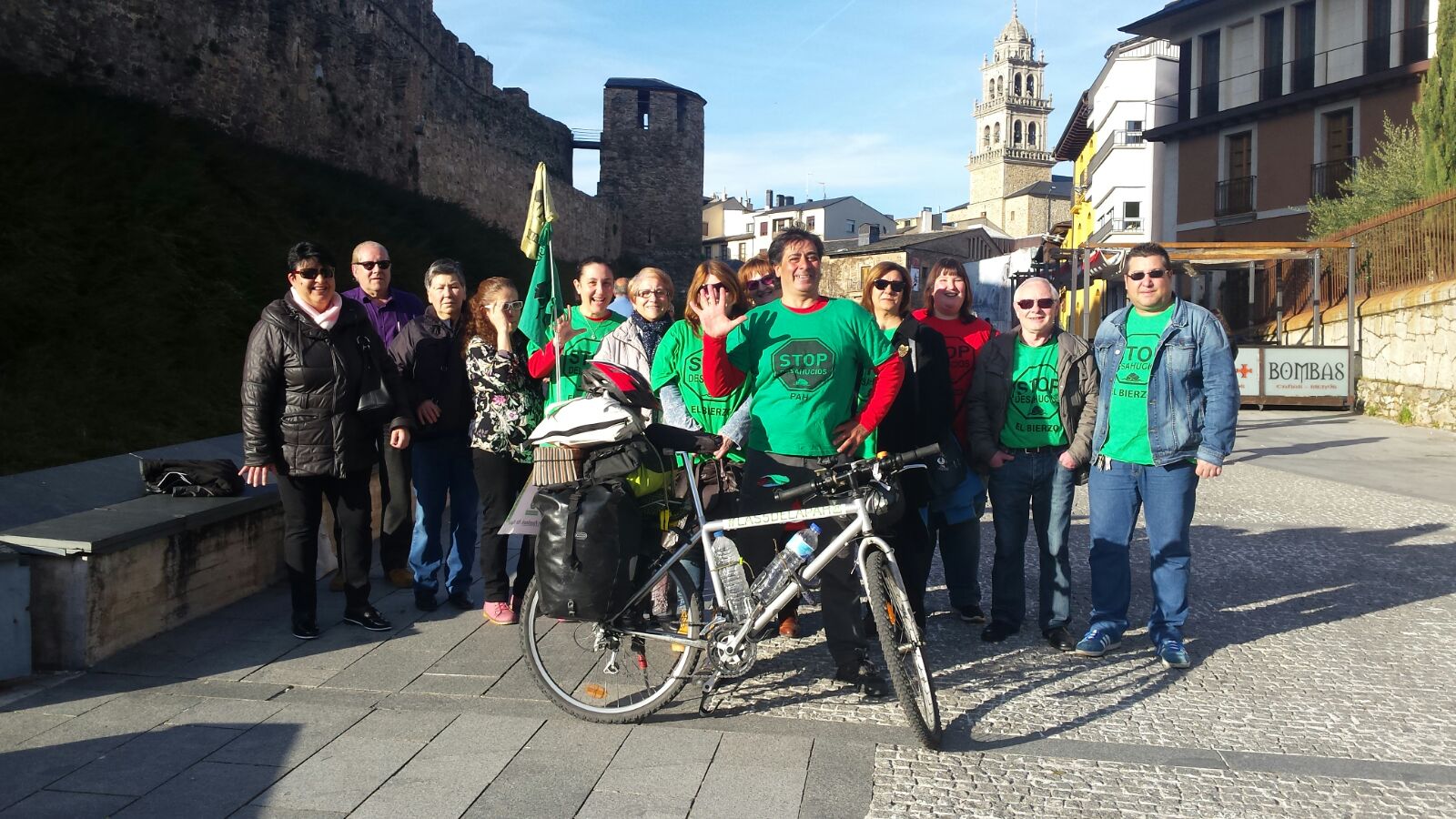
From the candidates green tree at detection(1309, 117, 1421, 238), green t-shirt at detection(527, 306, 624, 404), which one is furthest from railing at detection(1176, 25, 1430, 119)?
green t-shirt at detection(527, 306, 624, 404)

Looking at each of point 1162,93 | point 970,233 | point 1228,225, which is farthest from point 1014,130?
point 1228,225

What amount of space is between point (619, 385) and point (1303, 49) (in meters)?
30.0

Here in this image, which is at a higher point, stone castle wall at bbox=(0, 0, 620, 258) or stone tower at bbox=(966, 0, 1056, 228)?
stone tower at bbox=(966, 0, 1056, 228)

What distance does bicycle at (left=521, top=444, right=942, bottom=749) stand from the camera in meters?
3.80

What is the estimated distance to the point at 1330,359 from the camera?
1717 centimetres

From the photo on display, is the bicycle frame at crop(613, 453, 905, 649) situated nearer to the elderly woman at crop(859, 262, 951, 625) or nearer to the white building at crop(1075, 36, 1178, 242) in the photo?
the elderly woman at crop(859, 262, 951, 625)

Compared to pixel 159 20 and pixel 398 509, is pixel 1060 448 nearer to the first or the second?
pixel 398 509

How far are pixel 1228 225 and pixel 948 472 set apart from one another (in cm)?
2852

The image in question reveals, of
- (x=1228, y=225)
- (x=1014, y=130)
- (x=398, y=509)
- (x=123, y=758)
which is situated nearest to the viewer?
(x=123, y=758)

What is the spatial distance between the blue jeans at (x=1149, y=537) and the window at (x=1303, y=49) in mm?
27588

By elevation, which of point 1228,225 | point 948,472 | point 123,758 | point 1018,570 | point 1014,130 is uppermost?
point 1014,130

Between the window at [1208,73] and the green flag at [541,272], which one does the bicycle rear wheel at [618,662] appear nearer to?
the green flag at [541,272]

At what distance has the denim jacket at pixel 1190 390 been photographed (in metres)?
4.70

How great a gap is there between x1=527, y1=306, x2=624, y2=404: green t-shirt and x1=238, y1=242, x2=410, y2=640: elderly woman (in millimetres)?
767
